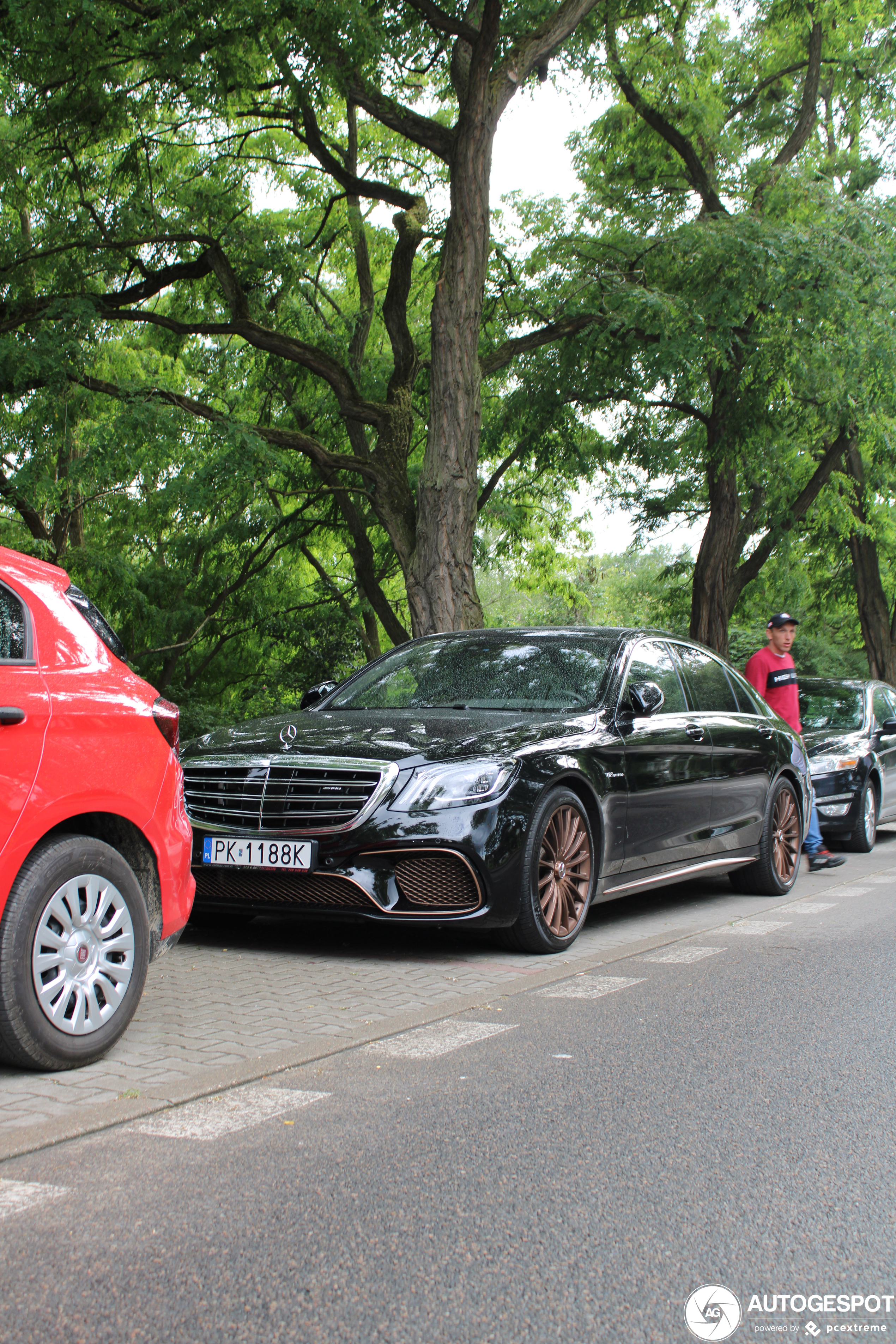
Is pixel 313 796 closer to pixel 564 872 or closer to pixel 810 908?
pixel 564 872

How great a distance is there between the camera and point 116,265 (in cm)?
1520

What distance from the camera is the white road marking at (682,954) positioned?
6.21 meters

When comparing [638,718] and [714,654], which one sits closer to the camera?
[638,718]

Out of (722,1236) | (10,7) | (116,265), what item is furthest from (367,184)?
(722,1236)

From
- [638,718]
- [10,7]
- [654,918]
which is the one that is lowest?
[654,918]

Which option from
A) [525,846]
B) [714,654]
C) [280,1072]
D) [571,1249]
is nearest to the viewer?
[571,1249]

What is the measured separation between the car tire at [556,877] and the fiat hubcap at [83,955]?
213 centimetres

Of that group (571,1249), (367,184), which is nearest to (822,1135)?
(571,1249)

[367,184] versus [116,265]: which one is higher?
[367,184]

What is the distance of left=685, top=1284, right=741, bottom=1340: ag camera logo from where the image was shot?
2430 mm

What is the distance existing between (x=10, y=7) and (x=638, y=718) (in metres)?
9.48

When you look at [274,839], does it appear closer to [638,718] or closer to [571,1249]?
[638,718]

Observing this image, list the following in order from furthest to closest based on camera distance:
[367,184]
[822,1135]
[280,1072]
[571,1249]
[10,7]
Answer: [367,184] → [10,7] → [280,1072] → [822,1135] → [571,1249]

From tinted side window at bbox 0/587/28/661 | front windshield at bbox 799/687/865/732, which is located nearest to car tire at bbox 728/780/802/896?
front windshield at bbox 799/687/865/732
